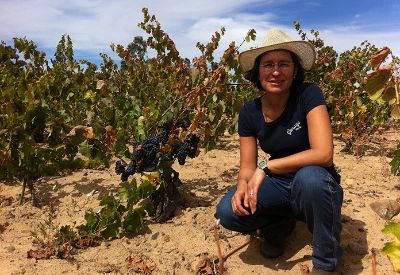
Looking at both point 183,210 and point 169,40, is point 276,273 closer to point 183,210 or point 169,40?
point 183,210

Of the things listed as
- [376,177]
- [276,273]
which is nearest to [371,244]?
[276,273]

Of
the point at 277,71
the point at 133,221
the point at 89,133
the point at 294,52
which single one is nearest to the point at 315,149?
the point at 277,71

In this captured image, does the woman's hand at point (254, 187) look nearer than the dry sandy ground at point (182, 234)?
Yes

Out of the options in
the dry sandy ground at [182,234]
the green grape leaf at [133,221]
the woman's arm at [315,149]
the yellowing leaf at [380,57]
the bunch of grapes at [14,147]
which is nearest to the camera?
the yellowing leaf at [380,57]

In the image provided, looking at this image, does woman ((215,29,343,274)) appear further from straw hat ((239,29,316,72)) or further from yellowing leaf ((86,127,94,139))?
yellowing leaf ((86,127,94,139))

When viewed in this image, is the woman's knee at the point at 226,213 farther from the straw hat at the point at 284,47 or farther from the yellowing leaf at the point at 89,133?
the yellowing leaf at the point at 89,133

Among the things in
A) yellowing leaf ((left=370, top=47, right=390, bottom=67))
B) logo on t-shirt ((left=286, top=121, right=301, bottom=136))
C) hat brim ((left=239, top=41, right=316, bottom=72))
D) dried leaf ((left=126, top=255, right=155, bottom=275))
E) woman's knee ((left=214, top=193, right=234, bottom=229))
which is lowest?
dried leaf ((left=126, top=255, right=155, bottom=275))

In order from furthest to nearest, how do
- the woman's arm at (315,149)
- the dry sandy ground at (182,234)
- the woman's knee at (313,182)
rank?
1. the dry sandy ground at (182,234)
2. the woman's arm at (315,149)
3. the woman's knee at (313,182)

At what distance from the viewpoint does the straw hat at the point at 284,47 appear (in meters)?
2.44

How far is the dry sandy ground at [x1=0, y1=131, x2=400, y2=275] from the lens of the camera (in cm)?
262

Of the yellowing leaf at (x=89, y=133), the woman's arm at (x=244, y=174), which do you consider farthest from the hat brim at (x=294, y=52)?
the yellowing leaf at (x=89, y=133)

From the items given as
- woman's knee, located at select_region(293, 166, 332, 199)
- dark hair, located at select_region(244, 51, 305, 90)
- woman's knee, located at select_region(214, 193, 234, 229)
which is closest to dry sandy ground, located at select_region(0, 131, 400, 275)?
woman's knee, located at select_region(214, 193, 234, 229)

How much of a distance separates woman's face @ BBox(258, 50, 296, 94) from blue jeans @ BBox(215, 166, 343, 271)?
51 centimetres

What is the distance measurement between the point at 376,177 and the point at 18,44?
17.6 feet
